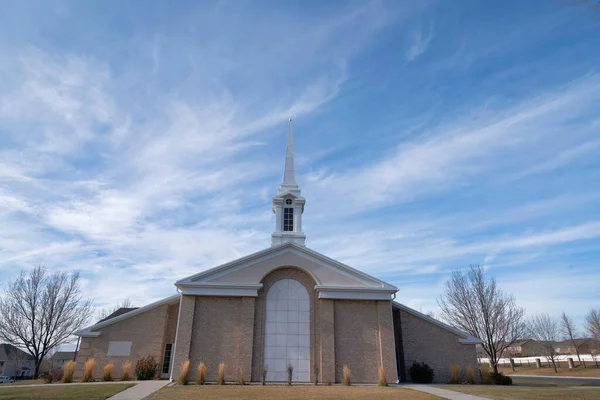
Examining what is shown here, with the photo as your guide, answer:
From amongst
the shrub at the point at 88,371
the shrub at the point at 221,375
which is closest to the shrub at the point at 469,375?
the shrub at the point at 221,375

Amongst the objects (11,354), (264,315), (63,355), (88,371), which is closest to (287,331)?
(264,315)

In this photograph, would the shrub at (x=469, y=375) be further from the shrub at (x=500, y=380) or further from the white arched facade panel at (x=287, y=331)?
the white arched facade panel at (x=287, y=331)

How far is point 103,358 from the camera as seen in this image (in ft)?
74.5

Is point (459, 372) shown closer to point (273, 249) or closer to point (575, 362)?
point (273, 249)

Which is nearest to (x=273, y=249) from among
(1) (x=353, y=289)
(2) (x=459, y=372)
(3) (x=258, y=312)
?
(3) (x=258, y=312)

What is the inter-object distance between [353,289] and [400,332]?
5039mm

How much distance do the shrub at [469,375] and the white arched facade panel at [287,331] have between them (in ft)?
31.6

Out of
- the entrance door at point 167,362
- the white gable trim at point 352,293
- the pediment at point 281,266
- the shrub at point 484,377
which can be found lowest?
the shrub at point 484,377

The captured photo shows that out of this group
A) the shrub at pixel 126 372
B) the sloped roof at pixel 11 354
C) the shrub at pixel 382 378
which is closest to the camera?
the shrub at pixel 382 378

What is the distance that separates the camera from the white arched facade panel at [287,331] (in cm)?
2145

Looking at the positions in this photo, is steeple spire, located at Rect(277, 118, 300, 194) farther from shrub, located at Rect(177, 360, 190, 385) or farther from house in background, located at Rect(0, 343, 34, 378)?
house in background, located at Rect(0, 343, 34, 378)

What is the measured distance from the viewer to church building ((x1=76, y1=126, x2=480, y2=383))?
21.4 meters

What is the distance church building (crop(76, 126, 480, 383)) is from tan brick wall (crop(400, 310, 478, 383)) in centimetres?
6

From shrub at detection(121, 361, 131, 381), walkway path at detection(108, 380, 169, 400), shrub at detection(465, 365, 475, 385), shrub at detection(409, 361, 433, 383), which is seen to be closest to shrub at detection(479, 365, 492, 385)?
shrub at detection(465, 365, 475, 385)
